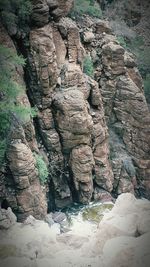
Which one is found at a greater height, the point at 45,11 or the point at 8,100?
the point at 45,11

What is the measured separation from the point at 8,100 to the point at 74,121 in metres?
4.94

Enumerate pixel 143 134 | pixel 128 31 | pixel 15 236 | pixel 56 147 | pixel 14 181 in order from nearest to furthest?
pixel 15 236, pixel 14 181, pixel 56 147, pixel 143 134, pixel 128 31

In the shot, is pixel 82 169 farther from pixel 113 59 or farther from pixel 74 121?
pixel 113 59

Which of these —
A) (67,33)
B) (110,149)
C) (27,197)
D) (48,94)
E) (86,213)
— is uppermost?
(67,33)

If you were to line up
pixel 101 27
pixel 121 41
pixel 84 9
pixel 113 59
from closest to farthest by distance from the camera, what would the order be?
pixel 113 59, pixel 84 9, pixel 101 27, pixel 121 41

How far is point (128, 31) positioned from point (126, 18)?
2.58 meters

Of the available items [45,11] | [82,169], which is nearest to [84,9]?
[45,11]

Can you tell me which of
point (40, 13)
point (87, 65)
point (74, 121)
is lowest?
point (74, 121)

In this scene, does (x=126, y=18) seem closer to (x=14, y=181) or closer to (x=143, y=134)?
(x=143, y=134)

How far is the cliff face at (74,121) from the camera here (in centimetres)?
1716

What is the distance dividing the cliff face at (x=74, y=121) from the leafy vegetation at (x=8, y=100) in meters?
0.50

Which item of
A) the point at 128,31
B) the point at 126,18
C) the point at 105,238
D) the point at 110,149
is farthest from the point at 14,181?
the point at 126,18

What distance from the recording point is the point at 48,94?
791 inches

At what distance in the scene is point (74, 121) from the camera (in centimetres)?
1994
